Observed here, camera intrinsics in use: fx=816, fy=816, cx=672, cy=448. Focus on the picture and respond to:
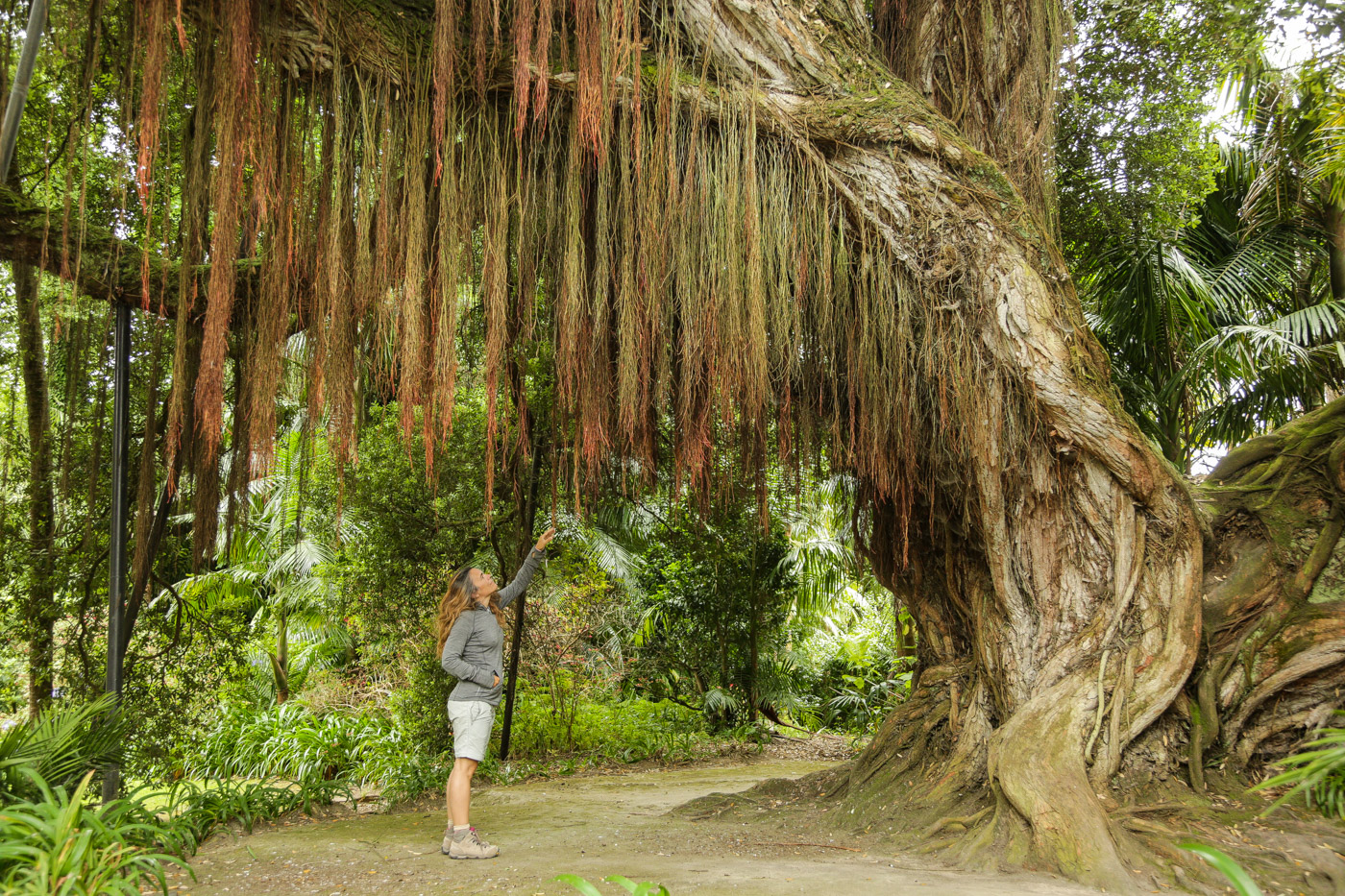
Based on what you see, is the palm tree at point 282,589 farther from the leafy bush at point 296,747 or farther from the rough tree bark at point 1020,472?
the rough tree bark at point 1020,472

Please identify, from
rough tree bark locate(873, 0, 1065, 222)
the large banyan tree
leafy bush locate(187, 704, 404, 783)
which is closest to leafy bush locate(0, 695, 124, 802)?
the large banyan tree

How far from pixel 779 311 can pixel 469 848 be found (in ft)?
8.50

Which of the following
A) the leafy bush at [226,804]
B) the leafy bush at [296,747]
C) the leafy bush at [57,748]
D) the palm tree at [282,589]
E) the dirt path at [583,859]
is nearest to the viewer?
the dirt path at [583,859]

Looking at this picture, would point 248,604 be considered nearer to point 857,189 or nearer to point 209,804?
point 209,804

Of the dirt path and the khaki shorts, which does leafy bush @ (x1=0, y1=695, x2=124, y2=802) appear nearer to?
the dirt path

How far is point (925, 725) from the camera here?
4172mm

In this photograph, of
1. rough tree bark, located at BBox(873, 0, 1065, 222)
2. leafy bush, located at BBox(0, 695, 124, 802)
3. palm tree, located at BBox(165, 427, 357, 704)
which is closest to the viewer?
leafy bush, located at BBox(0, 695, 124, 802)

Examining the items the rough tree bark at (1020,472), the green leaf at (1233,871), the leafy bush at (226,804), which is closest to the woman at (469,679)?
the leafy bush at (226,804)

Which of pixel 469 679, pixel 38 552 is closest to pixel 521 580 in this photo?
pixel 469 679

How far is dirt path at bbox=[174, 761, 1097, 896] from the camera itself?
278cm

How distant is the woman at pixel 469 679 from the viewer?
3391 mm

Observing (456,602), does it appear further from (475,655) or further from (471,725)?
(471,725)

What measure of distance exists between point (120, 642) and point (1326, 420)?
19.3 feet

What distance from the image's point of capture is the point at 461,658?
364 centimetres
